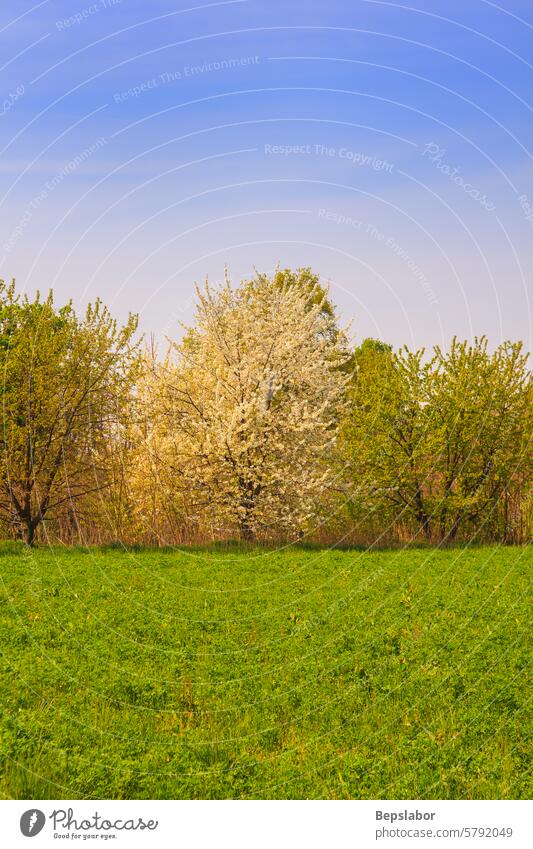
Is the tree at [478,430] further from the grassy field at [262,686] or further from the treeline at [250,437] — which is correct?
the grassy field at [262,686]

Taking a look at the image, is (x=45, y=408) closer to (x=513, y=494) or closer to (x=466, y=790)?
(x=513, y=494)

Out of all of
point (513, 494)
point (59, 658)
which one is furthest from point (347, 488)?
point (59, 658)

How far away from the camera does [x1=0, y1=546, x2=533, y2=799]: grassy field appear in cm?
1123

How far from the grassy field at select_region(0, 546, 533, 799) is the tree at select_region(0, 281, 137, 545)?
7835 millimetres

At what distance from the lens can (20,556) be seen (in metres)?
28.8
